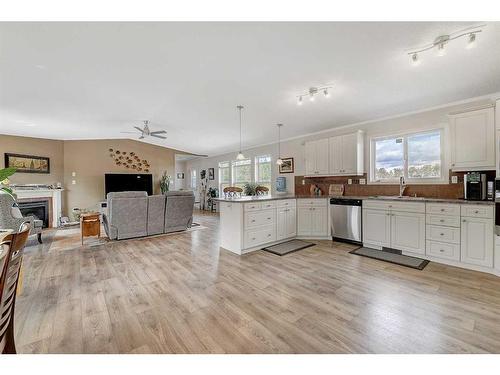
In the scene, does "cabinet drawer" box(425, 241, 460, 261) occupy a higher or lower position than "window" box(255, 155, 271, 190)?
lower

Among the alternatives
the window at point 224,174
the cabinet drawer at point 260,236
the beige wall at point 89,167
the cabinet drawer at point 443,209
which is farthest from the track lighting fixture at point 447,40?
the beige wall at point 89,167

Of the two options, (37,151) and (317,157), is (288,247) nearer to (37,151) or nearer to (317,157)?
(317,157)

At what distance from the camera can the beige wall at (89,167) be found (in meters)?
6.80

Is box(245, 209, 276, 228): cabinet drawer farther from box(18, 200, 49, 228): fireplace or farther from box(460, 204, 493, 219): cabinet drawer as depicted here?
box(18, 200, 49, 228): fireplace

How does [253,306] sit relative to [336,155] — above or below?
below

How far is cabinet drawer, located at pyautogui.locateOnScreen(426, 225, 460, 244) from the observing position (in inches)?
118

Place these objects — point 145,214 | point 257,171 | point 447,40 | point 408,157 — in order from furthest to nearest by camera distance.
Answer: point 257,171
point 145,214
point 408,157
point 447,40

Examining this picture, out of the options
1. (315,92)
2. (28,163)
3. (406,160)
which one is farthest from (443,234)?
(28,163)

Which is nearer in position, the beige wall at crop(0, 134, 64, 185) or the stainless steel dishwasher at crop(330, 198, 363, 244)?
the stainless steel dishwasher at crop(330, 198, 363, 244)

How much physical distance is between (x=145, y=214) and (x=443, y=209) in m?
5.11

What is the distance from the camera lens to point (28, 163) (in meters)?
6.04

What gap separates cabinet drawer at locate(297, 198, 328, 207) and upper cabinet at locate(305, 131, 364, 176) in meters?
0.62

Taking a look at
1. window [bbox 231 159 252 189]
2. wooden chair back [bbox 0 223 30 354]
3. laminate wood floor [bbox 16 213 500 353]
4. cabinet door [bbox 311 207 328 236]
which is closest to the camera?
wooden chair back [bbox 0 223 30 354]

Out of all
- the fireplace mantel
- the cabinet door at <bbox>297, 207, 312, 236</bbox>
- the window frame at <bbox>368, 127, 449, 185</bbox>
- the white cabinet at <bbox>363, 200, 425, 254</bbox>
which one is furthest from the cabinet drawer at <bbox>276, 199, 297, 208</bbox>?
the fireplace mantel
